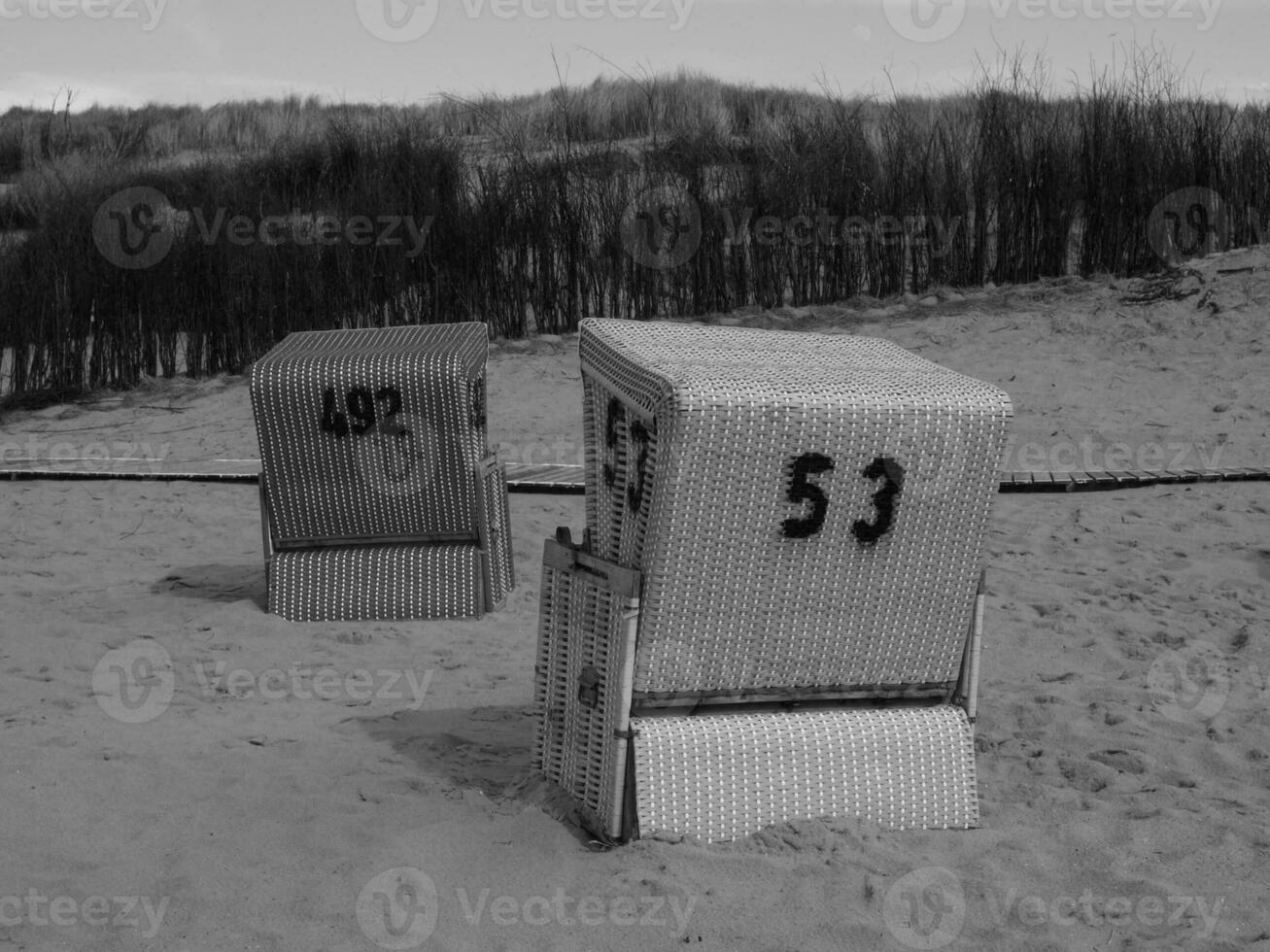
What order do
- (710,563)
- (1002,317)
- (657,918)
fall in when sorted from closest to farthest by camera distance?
1. (657,918)
2. (710,563)
3. (1002,317)

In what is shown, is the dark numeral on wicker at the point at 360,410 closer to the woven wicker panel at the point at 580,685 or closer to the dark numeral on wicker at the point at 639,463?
the woven wicker panel at the point at 580,685

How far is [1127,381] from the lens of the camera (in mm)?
8969

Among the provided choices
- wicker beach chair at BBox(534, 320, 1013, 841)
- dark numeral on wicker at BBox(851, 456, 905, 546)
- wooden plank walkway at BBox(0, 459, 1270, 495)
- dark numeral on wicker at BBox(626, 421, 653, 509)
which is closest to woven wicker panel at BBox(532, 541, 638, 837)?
wicker beach chair at BBox(534, 320, 1013, 841)

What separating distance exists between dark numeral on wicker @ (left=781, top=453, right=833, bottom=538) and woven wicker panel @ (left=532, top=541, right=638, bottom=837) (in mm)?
355

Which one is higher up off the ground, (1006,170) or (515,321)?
(1006,170)

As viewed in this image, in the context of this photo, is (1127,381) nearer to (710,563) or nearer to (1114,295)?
(1114,295)

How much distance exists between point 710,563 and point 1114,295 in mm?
8481

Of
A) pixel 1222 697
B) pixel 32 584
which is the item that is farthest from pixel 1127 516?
pixel 32 584

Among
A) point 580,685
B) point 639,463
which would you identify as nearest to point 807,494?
point 639,463

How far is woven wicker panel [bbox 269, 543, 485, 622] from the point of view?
5094 mm

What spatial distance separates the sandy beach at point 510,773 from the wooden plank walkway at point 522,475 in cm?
14

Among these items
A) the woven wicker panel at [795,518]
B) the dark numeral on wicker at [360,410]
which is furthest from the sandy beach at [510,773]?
the dark numeral on wicker at [360,410]

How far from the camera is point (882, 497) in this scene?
288 centimetres

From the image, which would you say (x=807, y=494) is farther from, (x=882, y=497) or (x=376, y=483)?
(x=376, y=483)
